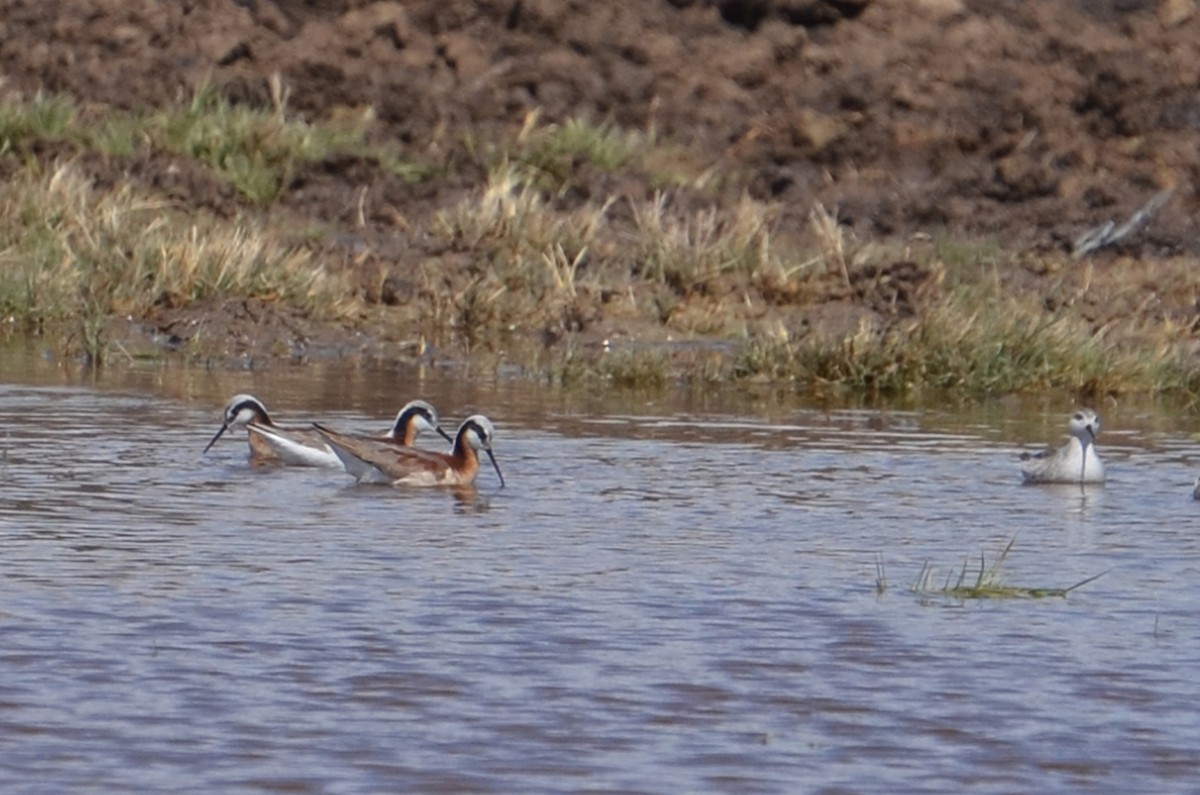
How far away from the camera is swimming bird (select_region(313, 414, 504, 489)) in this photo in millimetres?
12055

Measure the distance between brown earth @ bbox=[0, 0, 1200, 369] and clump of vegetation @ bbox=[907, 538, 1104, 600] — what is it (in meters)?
12.5

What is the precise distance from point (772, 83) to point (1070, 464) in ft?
46.5

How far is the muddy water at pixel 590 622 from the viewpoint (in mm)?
6859

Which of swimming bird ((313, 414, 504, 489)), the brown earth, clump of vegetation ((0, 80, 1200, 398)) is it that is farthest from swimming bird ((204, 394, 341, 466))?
the brown earth

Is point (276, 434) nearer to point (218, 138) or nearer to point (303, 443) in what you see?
point (303, 443)

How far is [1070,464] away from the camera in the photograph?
12328mm

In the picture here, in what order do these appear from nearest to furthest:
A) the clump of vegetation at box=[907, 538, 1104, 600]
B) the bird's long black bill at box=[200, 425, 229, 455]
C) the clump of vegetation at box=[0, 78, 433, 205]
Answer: the clump of vegetation at box=[907, 538, 1104, 600]
the bird's long black bill at box=[200, 425, 229, 455]
the clump of vegetation at box=[0, 78, 433, 205]

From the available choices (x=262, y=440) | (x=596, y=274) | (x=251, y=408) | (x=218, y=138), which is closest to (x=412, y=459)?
(x=262, y=440)

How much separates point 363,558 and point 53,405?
201 inches

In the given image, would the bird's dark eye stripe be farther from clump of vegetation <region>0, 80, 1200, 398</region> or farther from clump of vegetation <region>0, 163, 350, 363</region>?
clump of vegetation <region>0, 163, 350, 363</region>

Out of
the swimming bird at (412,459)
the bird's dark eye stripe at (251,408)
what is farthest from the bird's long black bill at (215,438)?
the swimming bird at (412,459)

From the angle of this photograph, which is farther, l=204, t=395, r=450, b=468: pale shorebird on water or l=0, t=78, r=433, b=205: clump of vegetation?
l=0, t=78, r=433, b=205: clump of vegetation

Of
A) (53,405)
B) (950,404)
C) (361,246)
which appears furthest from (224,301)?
(950,404)

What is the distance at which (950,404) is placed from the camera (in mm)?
16547
